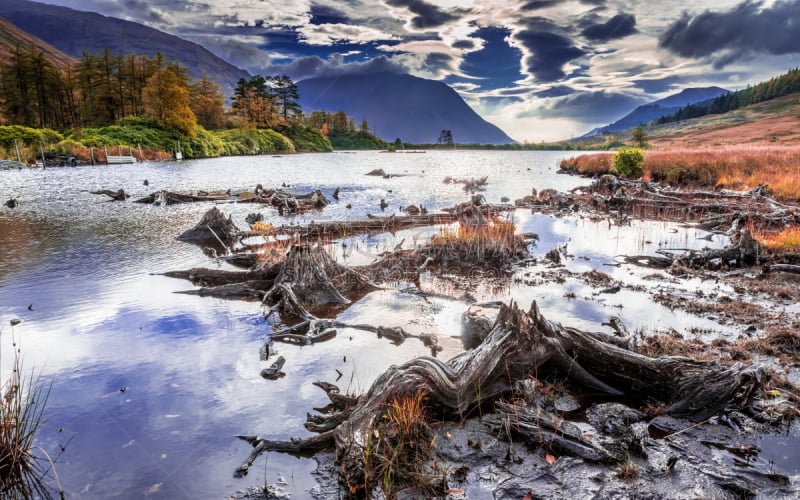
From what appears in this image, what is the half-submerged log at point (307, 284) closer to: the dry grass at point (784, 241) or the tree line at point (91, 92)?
the dry grass at point (784, 241)

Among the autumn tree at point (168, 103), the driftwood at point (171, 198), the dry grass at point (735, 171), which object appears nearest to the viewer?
the dry grass at point (735, 171)

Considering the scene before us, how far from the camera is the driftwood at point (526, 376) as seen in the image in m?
4.85

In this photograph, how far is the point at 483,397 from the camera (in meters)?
5.66

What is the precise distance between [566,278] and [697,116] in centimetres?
23121

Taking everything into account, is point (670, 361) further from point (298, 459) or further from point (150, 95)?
point (150, 95)

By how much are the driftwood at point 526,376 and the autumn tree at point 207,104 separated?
12017 cm

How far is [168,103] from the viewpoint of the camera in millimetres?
80438

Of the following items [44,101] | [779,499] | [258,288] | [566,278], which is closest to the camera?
[779,499]

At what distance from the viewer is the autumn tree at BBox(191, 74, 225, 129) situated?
4304 inches

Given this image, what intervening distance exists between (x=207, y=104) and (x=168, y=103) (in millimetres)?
32180

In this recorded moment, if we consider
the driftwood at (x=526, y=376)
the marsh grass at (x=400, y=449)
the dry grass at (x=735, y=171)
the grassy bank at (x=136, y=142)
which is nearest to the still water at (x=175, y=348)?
the driftwood at (x=526, y=376)

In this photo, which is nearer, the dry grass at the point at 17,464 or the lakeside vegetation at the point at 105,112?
the dry grass at the point at 17,464

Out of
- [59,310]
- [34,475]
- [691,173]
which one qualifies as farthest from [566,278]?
[691,173]

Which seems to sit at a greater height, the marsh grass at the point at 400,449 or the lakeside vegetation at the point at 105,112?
the lakeside vegetation at the point at 105,112
